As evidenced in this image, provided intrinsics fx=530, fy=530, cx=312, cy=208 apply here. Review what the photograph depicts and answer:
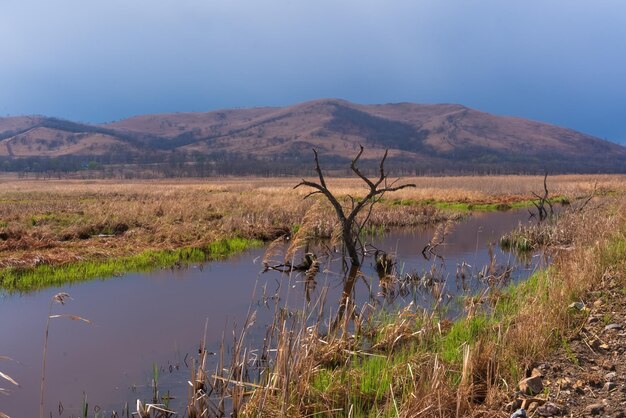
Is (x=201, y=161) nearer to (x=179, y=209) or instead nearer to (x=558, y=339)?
(x=179, y=209)

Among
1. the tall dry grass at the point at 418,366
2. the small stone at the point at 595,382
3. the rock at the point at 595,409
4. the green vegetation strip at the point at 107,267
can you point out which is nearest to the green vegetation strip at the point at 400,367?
the tall dry grass at the point at 418,366

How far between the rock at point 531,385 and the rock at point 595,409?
1.93 feet

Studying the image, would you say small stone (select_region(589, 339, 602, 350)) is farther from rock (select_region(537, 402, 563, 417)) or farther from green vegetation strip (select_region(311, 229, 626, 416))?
rock (select_region(537, 402, 563, 417))

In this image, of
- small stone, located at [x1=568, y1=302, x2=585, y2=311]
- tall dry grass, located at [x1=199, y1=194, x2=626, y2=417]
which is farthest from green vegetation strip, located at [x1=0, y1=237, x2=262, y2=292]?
small stone, located at [x1=568, y1=302, x2=585, y2=311]

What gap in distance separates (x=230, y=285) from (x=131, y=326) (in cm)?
391

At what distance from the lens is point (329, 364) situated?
7.49 metres

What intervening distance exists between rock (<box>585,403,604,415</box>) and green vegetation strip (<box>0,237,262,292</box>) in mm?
13100

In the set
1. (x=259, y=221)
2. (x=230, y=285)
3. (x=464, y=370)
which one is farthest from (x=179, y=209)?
(x=464, y=370)

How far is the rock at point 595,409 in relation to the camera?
16.1 ft

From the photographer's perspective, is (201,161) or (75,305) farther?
(201,161)

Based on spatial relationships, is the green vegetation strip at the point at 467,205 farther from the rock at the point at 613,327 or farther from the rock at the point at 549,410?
the rock at the point at 549,410

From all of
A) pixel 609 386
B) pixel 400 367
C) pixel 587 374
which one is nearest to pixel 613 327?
pixel 587 374

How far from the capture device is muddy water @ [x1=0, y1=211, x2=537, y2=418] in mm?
7484

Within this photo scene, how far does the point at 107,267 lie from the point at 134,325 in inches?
234
